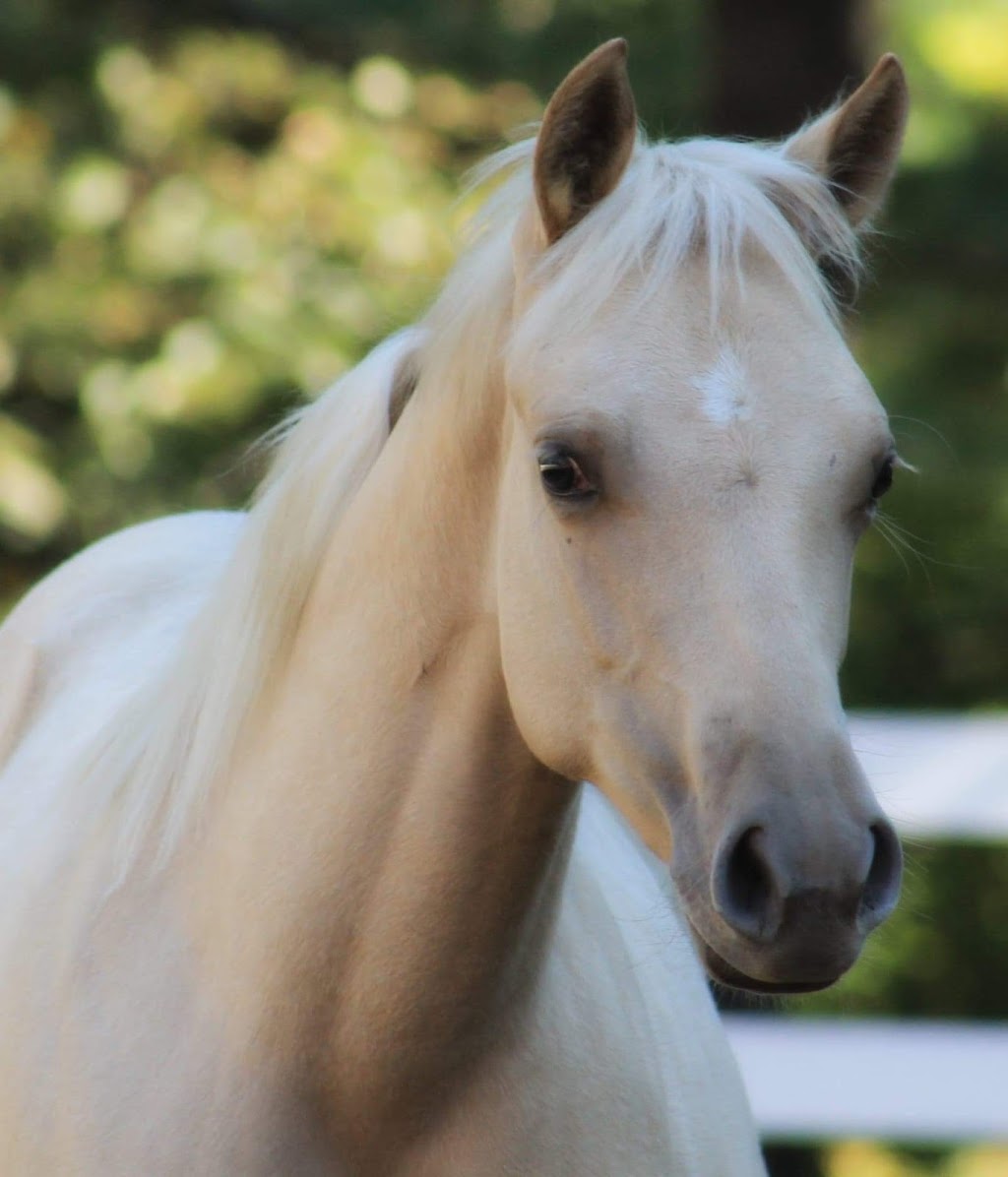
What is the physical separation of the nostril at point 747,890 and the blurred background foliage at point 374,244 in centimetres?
341

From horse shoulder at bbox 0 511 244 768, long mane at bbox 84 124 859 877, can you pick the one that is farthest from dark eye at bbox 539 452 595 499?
horse shoulder at bbox 0 511 244 768

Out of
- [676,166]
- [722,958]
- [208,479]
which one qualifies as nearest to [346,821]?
[722,958]

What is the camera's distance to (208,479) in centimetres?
561

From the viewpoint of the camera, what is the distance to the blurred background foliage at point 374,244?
5.33 metres

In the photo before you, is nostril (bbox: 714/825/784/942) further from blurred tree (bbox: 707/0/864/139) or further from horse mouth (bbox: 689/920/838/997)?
blurred tree (bbox: 707/0/864/139)

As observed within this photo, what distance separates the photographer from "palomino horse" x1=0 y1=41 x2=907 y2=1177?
166cm

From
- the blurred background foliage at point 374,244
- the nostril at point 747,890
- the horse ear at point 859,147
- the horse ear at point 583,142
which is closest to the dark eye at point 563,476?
the horse ear at point 583,142

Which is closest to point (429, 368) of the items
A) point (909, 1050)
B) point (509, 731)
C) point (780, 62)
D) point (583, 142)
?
point (583, 142)

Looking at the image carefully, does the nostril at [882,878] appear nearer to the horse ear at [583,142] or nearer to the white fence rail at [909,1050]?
the horse ear at [583,142]

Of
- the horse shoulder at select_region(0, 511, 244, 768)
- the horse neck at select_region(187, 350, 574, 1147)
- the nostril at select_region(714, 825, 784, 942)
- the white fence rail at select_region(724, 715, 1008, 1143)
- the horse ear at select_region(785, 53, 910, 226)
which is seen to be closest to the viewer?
the nostril at select_region(714, 825, 784, 942)

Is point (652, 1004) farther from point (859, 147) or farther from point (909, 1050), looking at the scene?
point (909, 1050)

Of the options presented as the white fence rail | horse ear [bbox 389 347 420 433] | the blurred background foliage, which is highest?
horse ear [bbox 389 347 420 433]

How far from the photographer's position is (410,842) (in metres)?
1.92

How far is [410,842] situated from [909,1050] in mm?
3051
